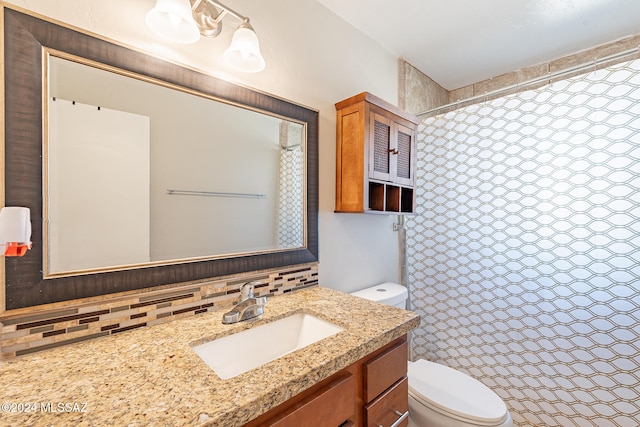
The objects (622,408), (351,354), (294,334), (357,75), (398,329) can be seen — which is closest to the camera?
(351,354)

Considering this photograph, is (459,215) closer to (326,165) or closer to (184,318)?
(326,165)

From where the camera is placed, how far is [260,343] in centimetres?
96

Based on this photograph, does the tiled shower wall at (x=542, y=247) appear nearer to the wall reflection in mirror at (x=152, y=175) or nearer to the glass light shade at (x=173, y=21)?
the wall reflection in mirror at (x=152, y=175)

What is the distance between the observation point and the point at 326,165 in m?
1.50

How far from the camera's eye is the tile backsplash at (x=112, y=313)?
712 millimetres

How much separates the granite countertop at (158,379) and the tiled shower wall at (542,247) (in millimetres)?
1108

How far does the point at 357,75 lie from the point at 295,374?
1674 millimetres

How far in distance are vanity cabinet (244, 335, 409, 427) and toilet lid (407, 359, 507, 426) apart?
0.29 m

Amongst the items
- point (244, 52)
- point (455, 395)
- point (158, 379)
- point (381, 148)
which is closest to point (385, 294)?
point (455, 395)

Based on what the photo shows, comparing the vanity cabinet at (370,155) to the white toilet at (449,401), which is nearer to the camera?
the white toilet at (449,401)

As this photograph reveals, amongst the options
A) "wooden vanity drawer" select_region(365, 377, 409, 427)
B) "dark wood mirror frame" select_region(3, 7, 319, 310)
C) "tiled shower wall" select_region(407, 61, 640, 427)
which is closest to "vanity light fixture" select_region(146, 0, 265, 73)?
"dark wood mirror frame" select_region(3, 7, 319, 310)

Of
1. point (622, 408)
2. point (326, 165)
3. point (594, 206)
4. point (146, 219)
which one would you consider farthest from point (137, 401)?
point (622, 408)

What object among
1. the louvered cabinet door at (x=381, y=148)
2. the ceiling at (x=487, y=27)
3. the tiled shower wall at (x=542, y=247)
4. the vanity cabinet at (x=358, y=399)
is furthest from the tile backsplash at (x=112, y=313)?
the ceiling at (x=487, y=27)

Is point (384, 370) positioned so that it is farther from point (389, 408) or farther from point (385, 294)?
point (385, 294)
